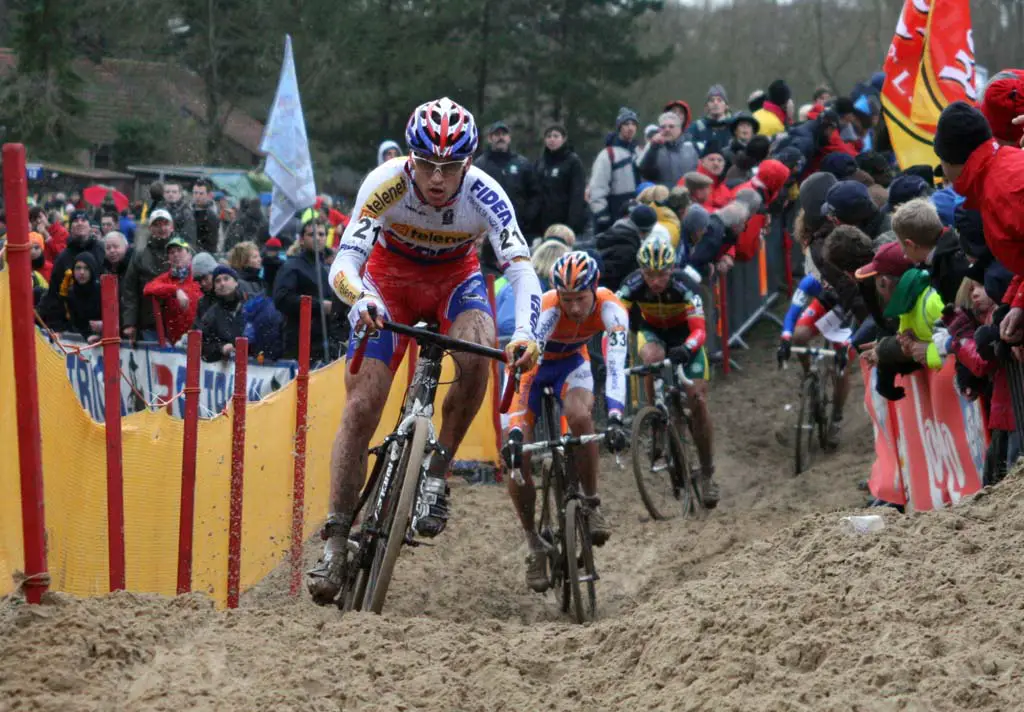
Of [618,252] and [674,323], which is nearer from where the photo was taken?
[674,323]

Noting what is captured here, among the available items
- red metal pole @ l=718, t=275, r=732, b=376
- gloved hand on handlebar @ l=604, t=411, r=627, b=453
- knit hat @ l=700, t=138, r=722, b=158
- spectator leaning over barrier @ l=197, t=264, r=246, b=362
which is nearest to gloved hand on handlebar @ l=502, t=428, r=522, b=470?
gloved hand on handlebar @ l=604, t=411, r=627, b=453

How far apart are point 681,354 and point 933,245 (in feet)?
11.3

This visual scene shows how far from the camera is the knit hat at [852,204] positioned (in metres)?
10.3

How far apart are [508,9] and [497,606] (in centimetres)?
2733

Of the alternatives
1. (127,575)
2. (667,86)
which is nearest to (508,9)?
(667,86)

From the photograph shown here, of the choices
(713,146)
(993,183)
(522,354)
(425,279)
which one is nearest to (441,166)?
(425,279)

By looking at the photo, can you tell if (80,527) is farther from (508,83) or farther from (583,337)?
(508,83)

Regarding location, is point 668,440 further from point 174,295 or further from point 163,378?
point 174,295

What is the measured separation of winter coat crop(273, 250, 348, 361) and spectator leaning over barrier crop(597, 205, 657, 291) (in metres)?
2.69

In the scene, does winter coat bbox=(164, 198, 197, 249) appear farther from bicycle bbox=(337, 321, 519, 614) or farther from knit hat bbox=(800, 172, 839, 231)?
bicycle bbox=(337, 321, 519, 614)

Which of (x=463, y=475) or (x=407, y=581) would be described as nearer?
(x=407, y=581)

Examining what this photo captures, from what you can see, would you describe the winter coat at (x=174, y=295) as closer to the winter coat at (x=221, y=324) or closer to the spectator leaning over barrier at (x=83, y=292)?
the winter coat at (x=221, y=324)

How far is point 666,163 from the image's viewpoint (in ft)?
54.3

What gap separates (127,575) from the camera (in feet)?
24.6
